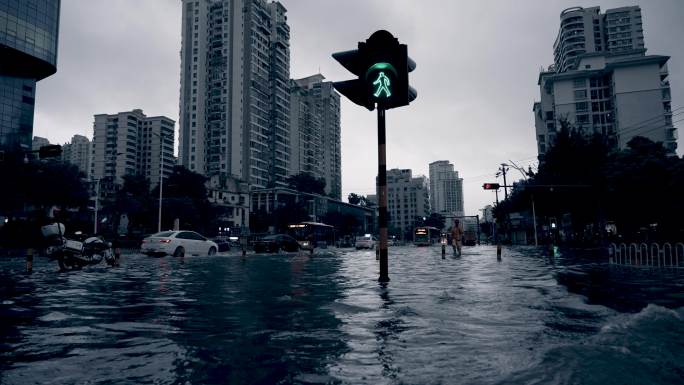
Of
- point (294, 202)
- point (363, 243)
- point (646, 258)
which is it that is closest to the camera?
point (646, 258)

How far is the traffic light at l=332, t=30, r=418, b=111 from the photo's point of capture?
759 centimetres

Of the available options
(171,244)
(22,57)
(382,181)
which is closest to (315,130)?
(22,57)

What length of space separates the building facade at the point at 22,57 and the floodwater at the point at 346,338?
3202 inches

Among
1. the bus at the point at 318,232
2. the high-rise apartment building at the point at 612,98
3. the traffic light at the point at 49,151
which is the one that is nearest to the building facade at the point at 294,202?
the bus at the point at 318,232

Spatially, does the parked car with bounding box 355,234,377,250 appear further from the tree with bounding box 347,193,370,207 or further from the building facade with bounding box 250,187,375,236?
the tree with bounding box 347,193,370,207

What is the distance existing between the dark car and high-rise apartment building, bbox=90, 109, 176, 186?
12492 cm

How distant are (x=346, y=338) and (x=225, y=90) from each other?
383ft

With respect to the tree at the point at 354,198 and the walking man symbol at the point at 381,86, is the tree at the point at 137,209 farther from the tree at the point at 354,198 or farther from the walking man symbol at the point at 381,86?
the tree at the point at 354,198

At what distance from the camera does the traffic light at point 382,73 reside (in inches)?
299

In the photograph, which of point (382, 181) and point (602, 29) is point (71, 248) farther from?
point (602, 29)

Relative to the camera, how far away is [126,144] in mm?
151500

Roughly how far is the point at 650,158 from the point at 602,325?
3568 centimetres

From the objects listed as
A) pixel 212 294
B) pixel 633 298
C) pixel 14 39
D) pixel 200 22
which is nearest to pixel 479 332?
pixel 633 298

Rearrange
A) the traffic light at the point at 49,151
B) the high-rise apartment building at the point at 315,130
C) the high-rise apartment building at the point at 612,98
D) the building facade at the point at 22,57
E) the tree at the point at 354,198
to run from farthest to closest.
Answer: the tree at the point at 354,198
the high-rise apartment building at the point at 315,130
the high-rise apartment building at the point at 612,98
the building facade at the point at 22,57
the traffic light at the point at 49,151
